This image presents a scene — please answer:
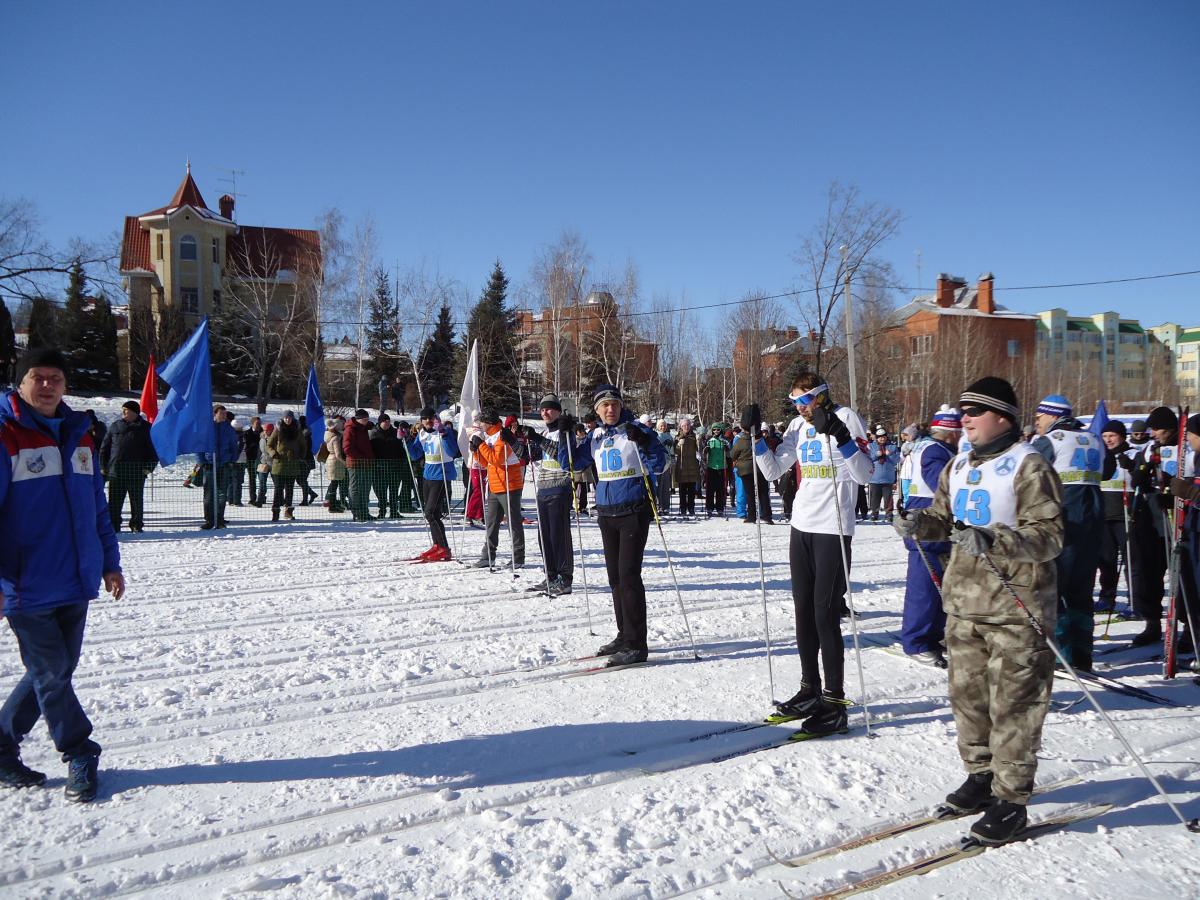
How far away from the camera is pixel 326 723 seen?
16.2ft

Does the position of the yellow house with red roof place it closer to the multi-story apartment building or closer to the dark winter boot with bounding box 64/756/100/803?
the dark winter boot with bounding box 64/756/100/803

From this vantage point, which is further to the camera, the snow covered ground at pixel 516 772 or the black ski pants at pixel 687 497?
the black ski pants at pixel 687 497

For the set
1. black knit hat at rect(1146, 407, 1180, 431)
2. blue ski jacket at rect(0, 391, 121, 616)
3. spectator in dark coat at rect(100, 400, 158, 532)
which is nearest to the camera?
blue ski jacket at rect(0, 391, 121, 616)

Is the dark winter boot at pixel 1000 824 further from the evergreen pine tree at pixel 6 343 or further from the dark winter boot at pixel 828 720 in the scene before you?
the evergreen pine tree at pixel 6 343

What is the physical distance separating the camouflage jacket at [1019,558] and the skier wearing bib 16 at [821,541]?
0.91m

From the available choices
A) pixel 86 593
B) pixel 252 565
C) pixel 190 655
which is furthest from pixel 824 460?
pixel 252 565

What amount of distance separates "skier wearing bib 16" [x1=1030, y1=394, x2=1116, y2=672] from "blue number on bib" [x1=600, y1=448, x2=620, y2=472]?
304 centimetres

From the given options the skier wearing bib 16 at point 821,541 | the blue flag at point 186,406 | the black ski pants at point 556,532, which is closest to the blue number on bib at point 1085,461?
the skier wearing bib 16 at point 821,541

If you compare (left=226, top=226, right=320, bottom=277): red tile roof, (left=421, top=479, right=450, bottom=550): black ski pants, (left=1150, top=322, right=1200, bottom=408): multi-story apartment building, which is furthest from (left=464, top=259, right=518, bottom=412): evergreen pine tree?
(left=1150, top=322, right=1200, bottom=408): multi-story apartment building

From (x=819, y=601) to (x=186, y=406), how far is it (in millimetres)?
12411

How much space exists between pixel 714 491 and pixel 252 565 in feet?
34.9

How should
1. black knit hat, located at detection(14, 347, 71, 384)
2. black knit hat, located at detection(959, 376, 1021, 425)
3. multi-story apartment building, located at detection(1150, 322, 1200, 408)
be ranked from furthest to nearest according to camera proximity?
multi-story apartment building, located at detection(1150, 322, 1200, 408) → black knit hat, located at detection(14, 347, 71, 384) → black knit hat, located at detection(959, 376, 1021, 425)

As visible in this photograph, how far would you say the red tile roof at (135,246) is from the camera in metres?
52.8

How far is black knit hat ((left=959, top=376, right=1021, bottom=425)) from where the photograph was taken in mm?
3527
